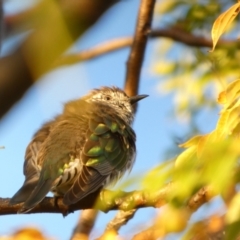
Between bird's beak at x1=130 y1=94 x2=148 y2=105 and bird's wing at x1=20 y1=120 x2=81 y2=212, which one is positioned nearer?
bird's wing at x1=20 y1=120 x2=81 y2=212

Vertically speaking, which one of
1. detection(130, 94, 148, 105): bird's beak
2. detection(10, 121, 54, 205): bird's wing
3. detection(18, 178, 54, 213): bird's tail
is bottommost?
detection(18, 178, 54, 213): bird's tail

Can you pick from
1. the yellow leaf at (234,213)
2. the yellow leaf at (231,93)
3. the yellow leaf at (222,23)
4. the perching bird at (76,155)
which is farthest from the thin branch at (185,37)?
the yellow leaf at (234,213)

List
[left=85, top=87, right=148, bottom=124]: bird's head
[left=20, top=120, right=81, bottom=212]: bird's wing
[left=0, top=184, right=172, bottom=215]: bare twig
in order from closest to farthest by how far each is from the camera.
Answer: [left=0, top=184, right=172, bottom=215]: bare twig, [left=20, top=120, right=81, bottom=212]: bird's wing, [left=85, top=87, right=148, bottom=124]: bird's head

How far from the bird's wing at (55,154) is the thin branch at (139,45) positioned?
1.87ft

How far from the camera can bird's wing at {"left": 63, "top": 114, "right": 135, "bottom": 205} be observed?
376cm

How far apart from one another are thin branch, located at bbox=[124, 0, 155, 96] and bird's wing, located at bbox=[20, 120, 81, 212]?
570 millimetres

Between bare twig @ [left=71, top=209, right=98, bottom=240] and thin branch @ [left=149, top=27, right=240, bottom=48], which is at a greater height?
thin branch @ [left=149, top=27, right=240, bottom=48]

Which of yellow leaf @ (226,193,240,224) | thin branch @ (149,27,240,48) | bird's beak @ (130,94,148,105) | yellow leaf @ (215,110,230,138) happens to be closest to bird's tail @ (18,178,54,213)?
yellow leaf @ (215,110,230,138)

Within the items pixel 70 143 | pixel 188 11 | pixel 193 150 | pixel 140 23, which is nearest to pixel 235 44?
pixel 188 11

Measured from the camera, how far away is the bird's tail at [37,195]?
3283mm

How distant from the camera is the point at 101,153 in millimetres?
4160

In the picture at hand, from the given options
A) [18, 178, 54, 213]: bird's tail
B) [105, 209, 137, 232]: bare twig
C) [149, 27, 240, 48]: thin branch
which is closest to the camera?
[105, 209, 137, 232]: bare twig

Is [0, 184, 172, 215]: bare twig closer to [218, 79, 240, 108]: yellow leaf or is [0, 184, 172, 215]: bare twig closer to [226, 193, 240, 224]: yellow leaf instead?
[218, 79, 240, 108]: yellow leaf

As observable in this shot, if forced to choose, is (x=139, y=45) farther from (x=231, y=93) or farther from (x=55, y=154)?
(x=231, y=93)
